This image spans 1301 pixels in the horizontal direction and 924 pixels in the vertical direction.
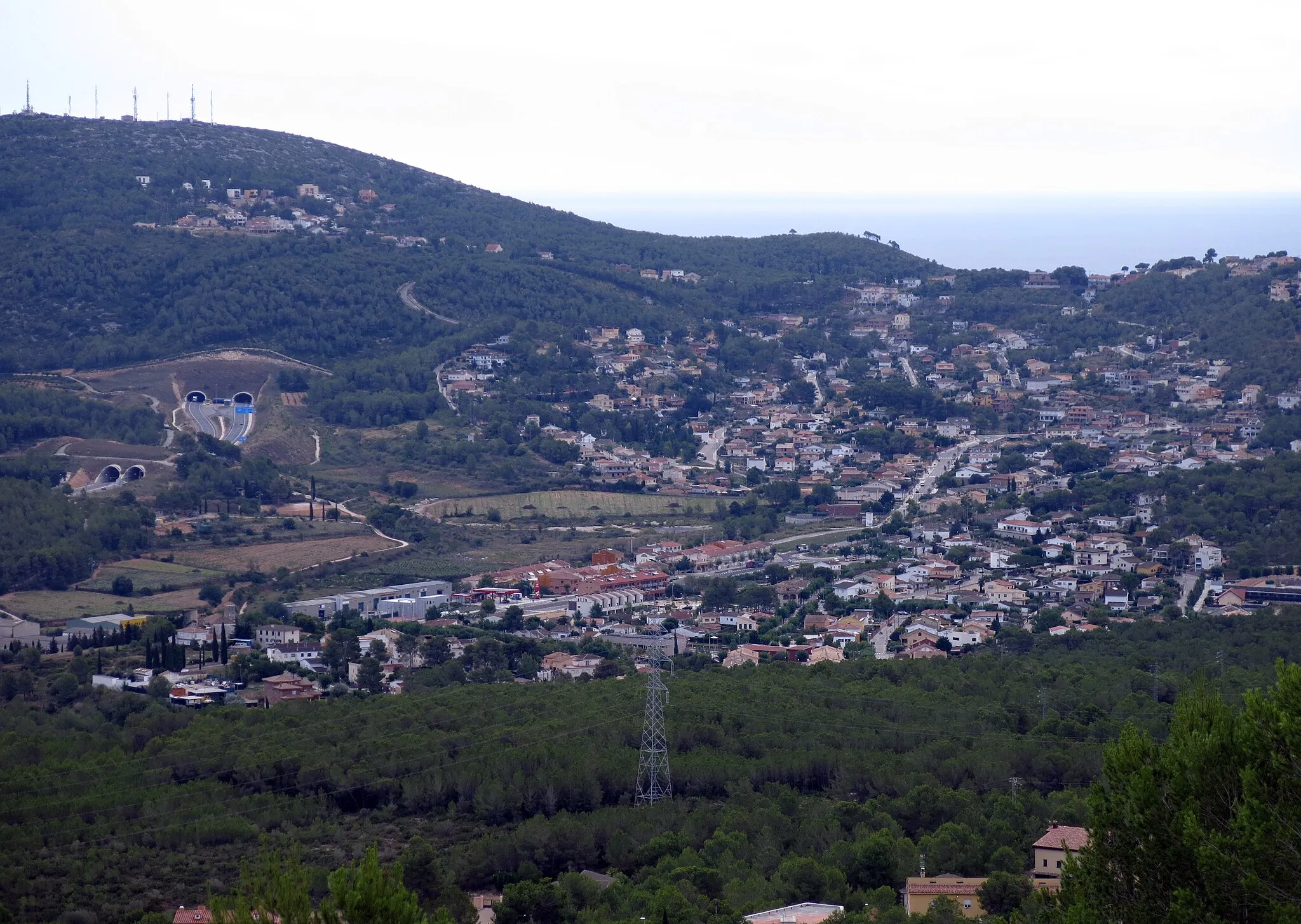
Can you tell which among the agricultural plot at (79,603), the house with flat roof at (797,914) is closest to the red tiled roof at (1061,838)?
the house with flat roof at (797,914)

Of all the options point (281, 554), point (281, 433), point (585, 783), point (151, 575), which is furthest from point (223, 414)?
point (585, 783)

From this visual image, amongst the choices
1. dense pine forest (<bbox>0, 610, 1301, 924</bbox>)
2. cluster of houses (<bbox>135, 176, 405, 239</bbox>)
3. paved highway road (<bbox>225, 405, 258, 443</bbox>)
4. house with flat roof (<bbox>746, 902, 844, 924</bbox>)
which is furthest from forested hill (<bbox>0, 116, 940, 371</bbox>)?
house with flat roof (<bbox>746, 902, 844, 924</bbox>)

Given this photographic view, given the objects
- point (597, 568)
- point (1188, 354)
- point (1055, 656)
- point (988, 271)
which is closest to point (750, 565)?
point (597, 568)

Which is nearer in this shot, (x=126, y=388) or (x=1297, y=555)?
(x=1297, y=555)

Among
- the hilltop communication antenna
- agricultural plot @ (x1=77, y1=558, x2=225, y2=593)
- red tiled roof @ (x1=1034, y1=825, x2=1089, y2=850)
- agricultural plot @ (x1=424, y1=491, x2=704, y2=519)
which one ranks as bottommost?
agricultural plot @ (x1=77, y1=558, x2=225, y2=593)

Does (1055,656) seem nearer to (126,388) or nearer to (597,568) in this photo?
(597,568)

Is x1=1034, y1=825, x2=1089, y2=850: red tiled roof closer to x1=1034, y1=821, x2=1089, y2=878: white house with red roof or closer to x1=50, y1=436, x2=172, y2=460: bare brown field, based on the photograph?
x1=1034, y1=821, x2=1089, y2=878: white house with red roof

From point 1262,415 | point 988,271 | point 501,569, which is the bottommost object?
point 501,569
